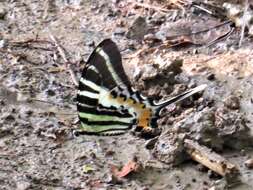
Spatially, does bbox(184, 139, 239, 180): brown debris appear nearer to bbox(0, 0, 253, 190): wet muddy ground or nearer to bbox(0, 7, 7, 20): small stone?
bbox(0, 0, 253, 190): wet muddy ground

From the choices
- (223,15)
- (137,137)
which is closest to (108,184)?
(137,137)

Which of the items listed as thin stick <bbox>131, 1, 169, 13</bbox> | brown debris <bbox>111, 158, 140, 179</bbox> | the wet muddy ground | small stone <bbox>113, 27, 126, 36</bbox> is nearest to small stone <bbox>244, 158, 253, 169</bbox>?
the wet muddy ground

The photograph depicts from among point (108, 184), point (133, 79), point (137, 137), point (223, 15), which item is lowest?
point (108, 184)

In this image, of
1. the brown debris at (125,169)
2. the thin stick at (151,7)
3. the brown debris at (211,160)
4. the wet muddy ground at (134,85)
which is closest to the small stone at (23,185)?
the wet muddy ground at (134,85)

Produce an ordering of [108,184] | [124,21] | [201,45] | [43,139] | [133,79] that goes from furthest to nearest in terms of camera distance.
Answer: [124,21] → [201,45] → [133,79] → [43,139] → [108,184]

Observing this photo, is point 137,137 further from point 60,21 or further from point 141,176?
point 60,21

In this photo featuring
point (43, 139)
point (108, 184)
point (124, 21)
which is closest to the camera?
point (108, 184)
